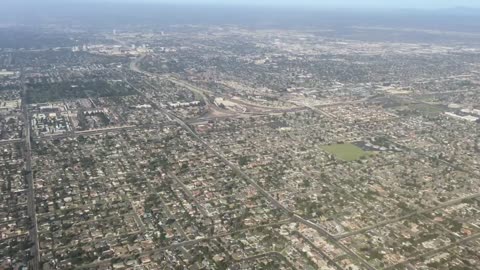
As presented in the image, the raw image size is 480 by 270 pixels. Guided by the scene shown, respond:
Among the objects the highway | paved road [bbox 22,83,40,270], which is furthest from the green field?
paved road [bbox 22,83,40,270]

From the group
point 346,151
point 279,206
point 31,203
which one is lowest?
point 31,203

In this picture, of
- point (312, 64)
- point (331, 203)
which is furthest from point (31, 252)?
point (312, 64)

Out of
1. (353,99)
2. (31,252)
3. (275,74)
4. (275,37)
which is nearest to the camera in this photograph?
(31,252)

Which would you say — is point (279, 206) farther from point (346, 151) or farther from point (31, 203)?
point (31, 203)

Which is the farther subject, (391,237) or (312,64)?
(312,64)

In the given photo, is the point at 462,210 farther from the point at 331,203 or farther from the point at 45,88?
the point at 45,88

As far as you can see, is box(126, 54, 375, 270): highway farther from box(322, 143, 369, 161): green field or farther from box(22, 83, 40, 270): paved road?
box(22, 83, 40, 270): paved road

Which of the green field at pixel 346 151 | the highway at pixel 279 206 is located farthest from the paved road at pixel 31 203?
the green field at pixel 346 151

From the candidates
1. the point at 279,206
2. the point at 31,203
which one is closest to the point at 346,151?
the point at 279,206
